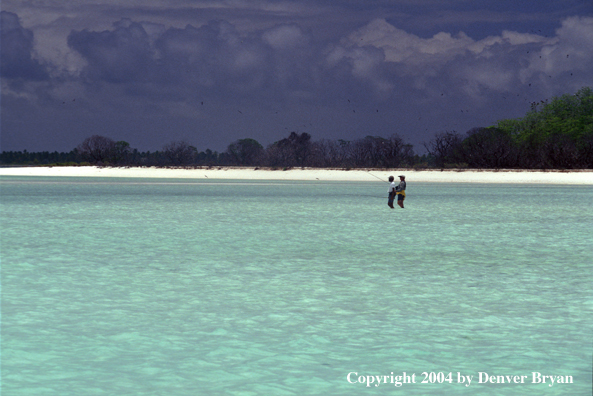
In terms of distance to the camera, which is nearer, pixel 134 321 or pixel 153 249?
pixel 134 321

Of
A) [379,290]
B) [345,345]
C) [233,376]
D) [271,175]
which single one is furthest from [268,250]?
[271,175]

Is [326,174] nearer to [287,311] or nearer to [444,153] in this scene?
[444,153]

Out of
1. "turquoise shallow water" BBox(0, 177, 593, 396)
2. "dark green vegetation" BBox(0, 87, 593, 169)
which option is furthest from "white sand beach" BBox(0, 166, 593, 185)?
"turquoise shallow water" BBox(0, 177, 593, 396)

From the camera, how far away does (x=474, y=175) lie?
78438 mm

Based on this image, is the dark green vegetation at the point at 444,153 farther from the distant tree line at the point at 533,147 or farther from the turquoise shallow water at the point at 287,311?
the turquoise shallow water at the point at 287,311

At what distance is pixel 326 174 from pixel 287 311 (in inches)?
2926

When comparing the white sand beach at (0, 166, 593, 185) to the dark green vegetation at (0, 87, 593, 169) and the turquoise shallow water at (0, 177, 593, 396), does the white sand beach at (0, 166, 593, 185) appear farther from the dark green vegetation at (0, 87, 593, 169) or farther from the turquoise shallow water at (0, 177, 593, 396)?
the turquoise shallow water at (0, 177, 593, 396)

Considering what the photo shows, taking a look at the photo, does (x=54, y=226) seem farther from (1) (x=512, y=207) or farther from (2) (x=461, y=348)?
(1) (x=512, y=207)

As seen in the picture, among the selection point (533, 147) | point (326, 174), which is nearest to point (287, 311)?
point (326, 174)

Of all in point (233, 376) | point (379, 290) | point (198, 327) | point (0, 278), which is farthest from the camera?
point (0, 278)

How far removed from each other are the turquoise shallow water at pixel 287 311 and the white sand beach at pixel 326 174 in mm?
59921

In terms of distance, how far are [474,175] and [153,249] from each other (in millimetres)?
66556

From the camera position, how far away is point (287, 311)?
9250 millimetres

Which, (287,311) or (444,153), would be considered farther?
(444,153)
